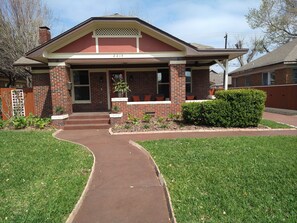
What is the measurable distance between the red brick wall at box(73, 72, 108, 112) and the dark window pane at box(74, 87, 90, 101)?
0.30 m

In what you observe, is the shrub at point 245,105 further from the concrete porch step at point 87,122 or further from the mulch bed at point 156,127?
the concrete porch step at point 87,122

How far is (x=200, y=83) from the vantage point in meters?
14.7

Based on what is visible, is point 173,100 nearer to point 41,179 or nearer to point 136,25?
point 136,25

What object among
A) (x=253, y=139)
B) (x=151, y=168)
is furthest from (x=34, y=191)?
(x=253, y=139)

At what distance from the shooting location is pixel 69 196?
3846 mm

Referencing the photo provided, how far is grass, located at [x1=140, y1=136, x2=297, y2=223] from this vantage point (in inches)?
131

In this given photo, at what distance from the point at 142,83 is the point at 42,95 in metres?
5.94

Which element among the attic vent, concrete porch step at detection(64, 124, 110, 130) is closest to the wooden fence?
concrete porch step at detection(64, 124, 110, 130)

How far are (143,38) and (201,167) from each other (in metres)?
8.06

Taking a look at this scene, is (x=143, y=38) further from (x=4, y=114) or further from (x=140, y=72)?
(x=4, y=114)

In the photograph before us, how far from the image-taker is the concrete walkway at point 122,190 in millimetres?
3385

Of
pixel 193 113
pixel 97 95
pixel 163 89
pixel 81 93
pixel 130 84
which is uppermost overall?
pixel 130 84

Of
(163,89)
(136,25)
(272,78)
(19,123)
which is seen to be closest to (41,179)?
(19,123)

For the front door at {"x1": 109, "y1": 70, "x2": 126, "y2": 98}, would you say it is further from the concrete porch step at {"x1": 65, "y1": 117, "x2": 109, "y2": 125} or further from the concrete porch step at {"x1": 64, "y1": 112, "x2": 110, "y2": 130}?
the concrete porch step at {"x1": 65, "y1": 117, "x2": 109, "y2": 125}
